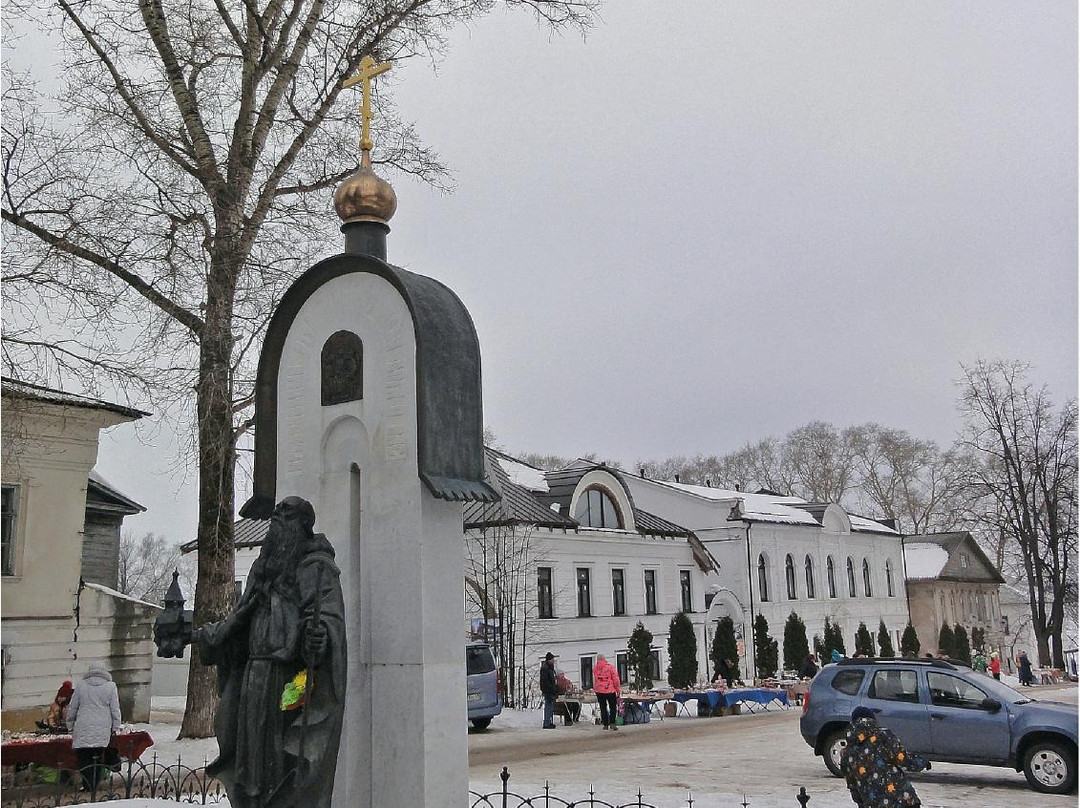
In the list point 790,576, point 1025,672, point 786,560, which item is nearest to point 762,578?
point 786,560

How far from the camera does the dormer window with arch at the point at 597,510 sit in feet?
104

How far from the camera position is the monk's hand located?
19.4ft

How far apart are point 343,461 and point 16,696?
13.8m

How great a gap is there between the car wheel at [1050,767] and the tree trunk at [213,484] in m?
11.1

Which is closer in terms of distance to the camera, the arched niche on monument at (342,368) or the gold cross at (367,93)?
the arched niche on monument at (342,368)

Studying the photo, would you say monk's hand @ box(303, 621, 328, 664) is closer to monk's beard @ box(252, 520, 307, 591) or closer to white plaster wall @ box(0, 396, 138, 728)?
monk's beard @ box(252, 520, 307, 591)

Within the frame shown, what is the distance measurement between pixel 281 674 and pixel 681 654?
2451 cm

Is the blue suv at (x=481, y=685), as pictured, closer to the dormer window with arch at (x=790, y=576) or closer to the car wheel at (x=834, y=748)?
the car wheel at (x=834, y=748)

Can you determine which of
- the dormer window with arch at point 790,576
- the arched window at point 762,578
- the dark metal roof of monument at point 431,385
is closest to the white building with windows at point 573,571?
the arched window at point 762,578

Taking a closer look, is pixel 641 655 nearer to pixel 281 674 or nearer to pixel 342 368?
pixel 342 368

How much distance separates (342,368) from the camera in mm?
7488

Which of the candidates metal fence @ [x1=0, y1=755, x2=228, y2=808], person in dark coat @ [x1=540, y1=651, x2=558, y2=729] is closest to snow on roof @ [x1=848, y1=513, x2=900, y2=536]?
person in dark coat @ [x1=540, y1=651, x2=558, y2=729]

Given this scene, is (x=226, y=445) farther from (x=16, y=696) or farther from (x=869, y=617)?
(x=869, y=617)

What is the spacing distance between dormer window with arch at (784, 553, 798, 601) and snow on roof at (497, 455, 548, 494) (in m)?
12.9
